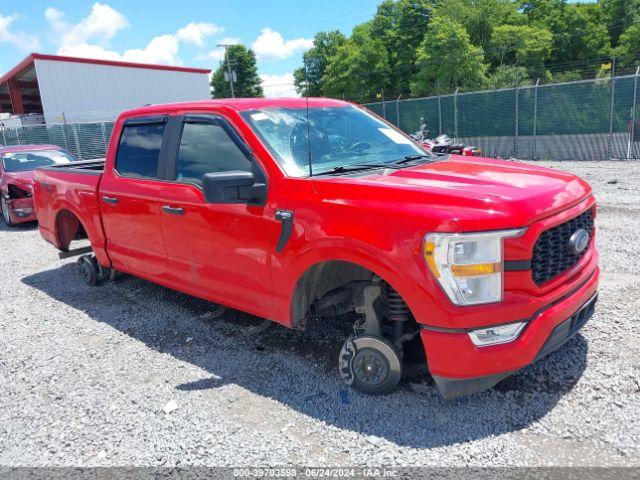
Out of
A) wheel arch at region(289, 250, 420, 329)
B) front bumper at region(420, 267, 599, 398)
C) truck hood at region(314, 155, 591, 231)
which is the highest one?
truck hood at region(314, 155, 591, 231)

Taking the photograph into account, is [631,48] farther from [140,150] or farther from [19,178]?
[140,150]

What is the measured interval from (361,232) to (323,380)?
4.09 feet

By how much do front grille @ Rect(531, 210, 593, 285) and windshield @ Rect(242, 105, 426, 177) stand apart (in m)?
1.35

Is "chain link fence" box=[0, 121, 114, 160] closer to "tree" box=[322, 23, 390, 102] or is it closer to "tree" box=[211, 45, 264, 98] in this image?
"tree" box=[322, 23, 390, 102]

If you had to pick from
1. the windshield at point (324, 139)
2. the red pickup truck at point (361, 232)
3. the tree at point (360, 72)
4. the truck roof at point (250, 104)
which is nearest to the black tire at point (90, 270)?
the red pickup truck at point (361, 232)

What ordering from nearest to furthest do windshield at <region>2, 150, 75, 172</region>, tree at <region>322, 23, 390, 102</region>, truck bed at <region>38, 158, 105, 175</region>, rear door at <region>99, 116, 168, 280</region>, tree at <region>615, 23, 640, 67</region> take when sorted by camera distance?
rear door at <region>99, 116, 168, 280</region> < truck bed at <region>38, 158, 105, 175</region> < windshield at <region>2, 150, 75, 172</region> < tree at <region>615, 23, 640, 67</region> < tree at <region>322, 23, 390, 102</region>

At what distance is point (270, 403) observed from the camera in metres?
3.29

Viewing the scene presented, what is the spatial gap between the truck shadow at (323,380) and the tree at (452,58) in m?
30.9

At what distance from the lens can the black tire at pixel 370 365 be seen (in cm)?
312

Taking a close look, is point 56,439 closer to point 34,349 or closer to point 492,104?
point 34,349

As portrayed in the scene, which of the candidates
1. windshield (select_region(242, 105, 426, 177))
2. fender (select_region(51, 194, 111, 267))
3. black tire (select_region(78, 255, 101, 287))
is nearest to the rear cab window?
fender (select_region(51, 194, 111, 267))

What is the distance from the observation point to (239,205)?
11.7 ft

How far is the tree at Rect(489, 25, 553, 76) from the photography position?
3700 centimetres

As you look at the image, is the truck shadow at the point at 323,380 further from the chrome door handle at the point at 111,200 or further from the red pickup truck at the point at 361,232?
the chrome door handle at the point at 111,200
